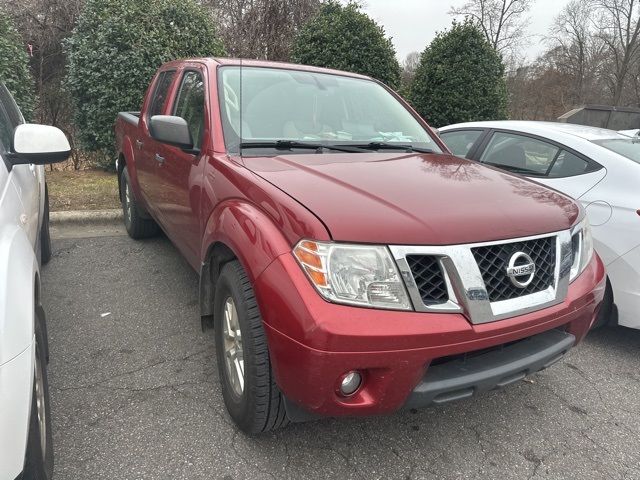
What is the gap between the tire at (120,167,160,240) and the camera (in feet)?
15.8

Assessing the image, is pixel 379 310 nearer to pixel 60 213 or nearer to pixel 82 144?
pixel 60 213

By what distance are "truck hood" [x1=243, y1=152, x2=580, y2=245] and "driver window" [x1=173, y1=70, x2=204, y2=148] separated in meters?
0.66

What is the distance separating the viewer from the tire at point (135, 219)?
15.8 ft

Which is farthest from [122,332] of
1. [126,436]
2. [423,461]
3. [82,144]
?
[82,144]

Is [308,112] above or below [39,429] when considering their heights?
above

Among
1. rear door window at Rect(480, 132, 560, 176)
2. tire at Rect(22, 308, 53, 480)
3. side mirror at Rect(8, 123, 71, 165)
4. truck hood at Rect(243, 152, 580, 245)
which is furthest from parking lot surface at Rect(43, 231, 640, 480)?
rear door window at Rect(480, 132, 560, 176)

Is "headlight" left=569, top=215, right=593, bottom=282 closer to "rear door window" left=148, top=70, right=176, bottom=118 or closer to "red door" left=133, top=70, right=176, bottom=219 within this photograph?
"red door" left=133, top=70, right=176, bottom=219

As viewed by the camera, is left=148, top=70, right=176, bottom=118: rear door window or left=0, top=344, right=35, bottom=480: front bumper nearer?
left=0, top=344, right=35, bottom=480: front bumper

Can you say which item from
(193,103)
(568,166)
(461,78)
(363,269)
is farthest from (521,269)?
(461,78)

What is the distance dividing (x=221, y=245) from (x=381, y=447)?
1.24 meters

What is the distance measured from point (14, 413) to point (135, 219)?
3.70m

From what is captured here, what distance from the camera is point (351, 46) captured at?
28.1 ft

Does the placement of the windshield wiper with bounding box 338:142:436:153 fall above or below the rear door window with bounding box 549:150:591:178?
above

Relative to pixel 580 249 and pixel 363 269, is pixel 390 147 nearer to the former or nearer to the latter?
pixel 580 249
